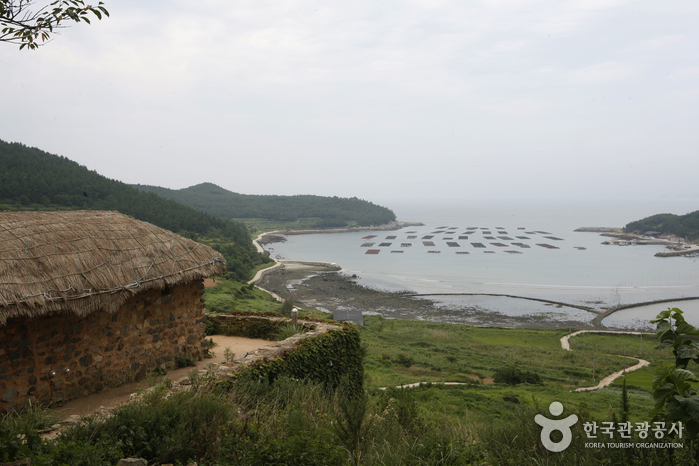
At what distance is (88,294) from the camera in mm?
6355

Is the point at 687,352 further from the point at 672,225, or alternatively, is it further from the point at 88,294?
the point at 672,225

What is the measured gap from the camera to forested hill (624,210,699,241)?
102812mm

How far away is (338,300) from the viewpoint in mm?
48625

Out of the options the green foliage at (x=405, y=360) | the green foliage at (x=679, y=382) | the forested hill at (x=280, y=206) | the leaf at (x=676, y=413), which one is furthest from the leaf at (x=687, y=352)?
the forested hill at (x=280, y=206)

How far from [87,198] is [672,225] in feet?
433

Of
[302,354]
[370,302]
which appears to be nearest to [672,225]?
[370,302]

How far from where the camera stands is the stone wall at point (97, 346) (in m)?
5.88

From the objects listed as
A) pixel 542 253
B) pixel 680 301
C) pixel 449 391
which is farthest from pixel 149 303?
pixel 542 253

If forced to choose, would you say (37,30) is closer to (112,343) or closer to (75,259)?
(75,259)

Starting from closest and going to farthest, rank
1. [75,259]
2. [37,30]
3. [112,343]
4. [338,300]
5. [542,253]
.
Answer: [37,30]
[75,259]
[112,343]
[338,300]
[542,253]

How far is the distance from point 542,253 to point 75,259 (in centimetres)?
9806

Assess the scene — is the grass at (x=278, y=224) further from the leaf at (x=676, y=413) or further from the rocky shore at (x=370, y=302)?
the leaf at (x=676, y=413)

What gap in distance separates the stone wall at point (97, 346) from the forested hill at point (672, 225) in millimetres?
124161

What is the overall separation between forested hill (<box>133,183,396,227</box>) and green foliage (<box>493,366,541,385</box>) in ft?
413
